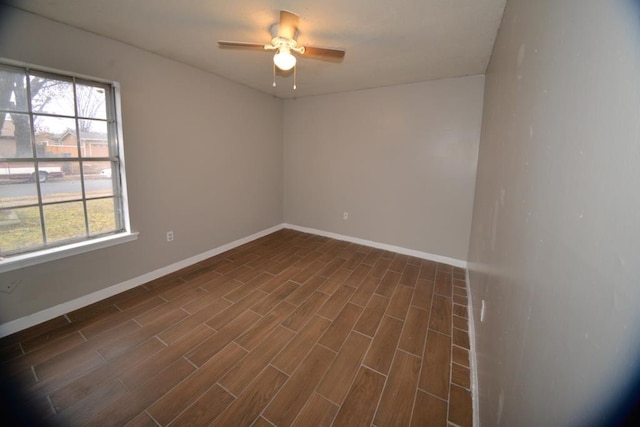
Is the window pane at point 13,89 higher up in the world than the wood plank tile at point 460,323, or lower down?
higher up

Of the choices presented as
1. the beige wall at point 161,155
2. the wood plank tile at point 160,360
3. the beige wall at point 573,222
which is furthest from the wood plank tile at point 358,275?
the beige wall at point 161,155

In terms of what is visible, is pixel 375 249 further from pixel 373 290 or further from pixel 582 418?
pixel 582 418

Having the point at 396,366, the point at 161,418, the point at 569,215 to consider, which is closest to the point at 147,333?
the point at 161,418

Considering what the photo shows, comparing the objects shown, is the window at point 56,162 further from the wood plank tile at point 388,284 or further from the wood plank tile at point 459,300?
the wood plank tile at point 459,300

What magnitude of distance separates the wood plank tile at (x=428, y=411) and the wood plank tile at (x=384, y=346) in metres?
0.25

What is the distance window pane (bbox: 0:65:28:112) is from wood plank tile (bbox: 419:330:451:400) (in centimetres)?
348

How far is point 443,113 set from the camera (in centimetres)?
310

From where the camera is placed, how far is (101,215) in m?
2.34

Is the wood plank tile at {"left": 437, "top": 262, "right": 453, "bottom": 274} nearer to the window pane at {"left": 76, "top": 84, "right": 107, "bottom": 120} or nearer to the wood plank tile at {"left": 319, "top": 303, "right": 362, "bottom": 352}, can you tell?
the wood plank tile at {"left": 319, "top": 303, "right": 362, "bottom": 352}

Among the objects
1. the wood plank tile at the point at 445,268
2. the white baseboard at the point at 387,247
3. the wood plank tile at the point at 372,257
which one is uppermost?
the white baseboard at the point at 387,247

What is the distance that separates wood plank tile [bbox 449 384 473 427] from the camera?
134cm

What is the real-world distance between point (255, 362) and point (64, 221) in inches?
81.8

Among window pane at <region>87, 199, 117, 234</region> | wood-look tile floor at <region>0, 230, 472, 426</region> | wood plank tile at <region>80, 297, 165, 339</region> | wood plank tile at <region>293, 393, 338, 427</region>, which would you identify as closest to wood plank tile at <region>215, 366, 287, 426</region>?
wood-look tile floor at <region>0, 230, 472, 426</region>

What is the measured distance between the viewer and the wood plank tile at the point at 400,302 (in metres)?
2.25
